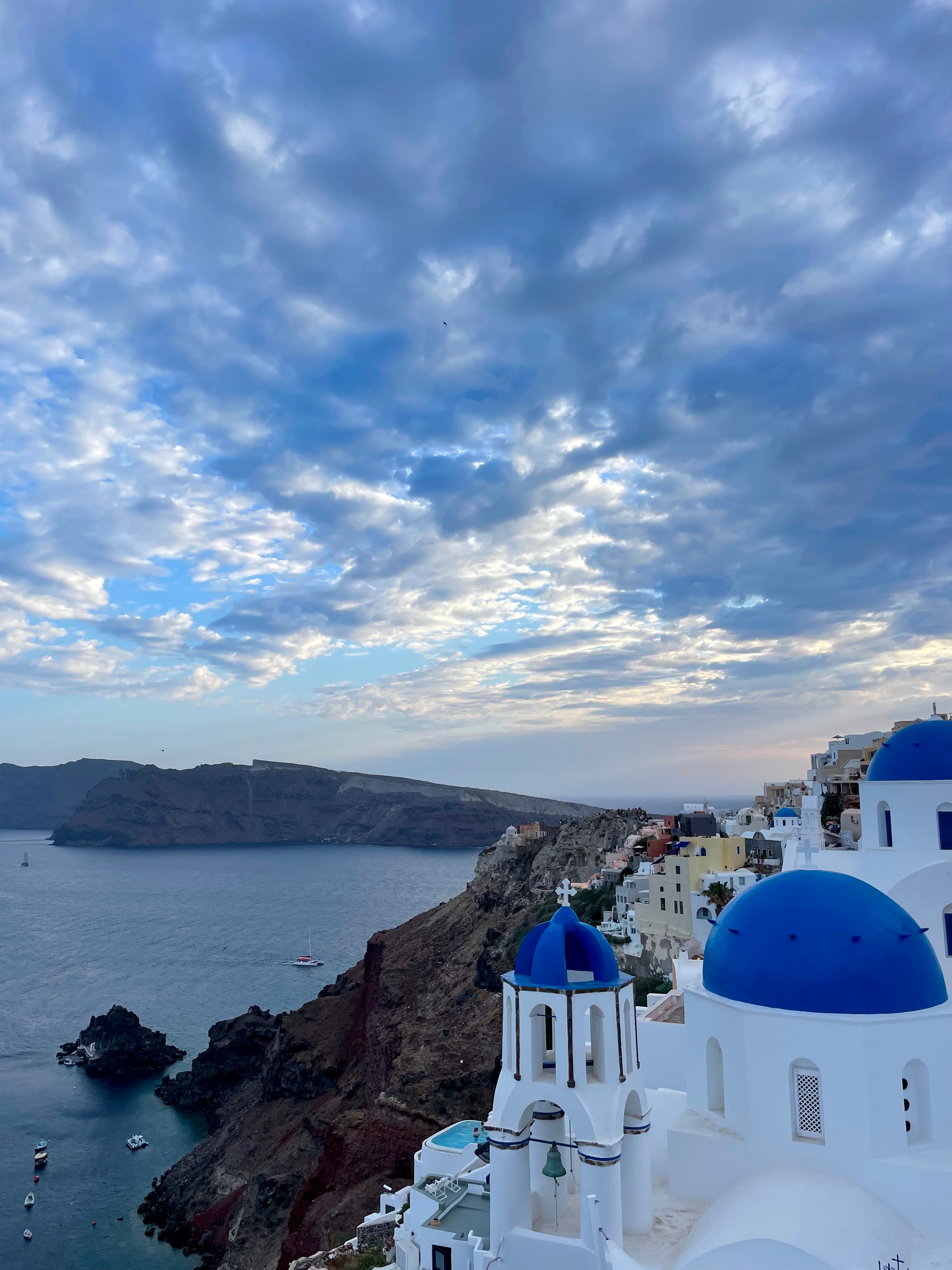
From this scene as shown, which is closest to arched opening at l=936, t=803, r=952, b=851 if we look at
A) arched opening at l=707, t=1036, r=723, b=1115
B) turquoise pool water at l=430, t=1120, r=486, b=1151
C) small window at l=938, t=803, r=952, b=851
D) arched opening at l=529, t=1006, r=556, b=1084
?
small window at l=938, t=803, r=952, b=851

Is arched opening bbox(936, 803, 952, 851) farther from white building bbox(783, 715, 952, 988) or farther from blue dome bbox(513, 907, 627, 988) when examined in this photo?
blue dome bbox(513, 907, 627, 988)

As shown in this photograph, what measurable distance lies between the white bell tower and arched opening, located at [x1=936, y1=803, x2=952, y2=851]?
1007 cm

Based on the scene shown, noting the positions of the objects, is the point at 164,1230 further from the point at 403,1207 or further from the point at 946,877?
the point at 946,877

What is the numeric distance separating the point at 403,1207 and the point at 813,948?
54.8 ft

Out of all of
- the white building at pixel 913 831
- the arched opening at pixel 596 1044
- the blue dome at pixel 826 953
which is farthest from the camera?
the white building at pixel 913 831

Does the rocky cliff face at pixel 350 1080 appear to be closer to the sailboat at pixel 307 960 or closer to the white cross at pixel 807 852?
the white cross at pixel 807 852

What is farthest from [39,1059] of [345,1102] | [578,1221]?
[578,1221]

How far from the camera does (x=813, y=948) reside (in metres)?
11.9

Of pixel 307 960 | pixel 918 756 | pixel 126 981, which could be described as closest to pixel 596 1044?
pixel 918 756

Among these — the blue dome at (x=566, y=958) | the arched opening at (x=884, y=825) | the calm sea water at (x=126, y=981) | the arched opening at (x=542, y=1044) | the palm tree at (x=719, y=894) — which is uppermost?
the arched opening at (x=884, y=825)

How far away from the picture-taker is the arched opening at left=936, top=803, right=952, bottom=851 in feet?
60.0

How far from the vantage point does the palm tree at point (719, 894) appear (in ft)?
114

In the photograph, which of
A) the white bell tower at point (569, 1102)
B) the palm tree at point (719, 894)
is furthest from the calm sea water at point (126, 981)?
the white bell tower at point (569, 1102)

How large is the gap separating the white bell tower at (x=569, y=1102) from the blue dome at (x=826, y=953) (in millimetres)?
1853
